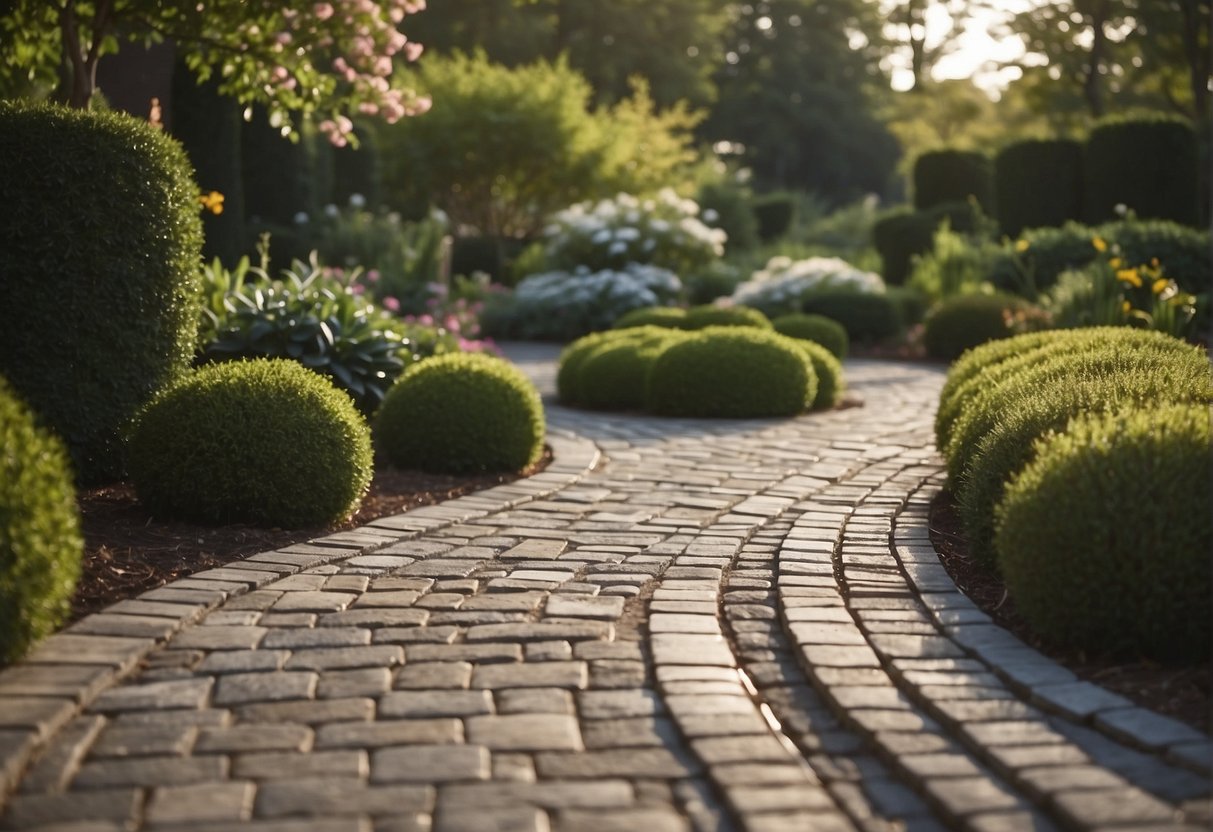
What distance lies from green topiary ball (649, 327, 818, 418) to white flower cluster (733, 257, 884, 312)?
8.16 meters

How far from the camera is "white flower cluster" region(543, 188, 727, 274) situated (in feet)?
70.4

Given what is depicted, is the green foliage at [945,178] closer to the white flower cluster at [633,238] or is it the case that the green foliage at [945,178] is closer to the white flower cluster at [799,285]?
the white flower cluster at [633,238]

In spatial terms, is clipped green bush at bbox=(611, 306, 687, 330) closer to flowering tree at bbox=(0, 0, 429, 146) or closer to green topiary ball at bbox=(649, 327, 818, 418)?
green topiary ball at bbox=(649, 327, 818, 418)

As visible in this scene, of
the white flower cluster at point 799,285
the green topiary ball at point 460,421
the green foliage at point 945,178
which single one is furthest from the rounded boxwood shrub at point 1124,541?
the green foliage at point 945,178

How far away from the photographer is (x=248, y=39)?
8.42 metres

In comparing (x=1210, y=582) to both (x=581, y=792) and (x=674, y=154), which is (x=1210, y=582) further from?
(x=674, y=154)

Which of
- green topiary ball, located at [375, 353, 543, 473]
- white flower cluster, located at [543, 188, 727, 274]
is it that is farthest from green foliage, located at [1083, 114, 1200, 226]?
green topiary ball, located at [375, 353, 543, 473]

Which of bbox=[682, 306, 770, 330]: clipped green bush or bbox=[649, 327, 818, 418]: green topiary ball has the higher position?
bbox=[682, 306, 770, 330]: clipped green bush

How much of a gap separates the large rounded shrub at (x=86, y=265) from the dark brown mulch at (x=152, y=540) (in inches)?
17.4

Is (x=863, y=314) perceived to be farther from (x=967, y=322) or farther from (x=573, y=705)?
→ (x=573, y=705)

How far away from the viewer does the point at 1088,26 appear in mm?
32500

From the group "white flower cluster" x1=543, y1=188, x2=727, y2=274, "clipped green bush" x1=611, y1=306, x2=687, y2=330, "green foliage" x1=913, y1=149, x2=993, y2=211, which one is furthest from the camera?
"green foliage" x1=913, y1=149, x2=993, y2=211

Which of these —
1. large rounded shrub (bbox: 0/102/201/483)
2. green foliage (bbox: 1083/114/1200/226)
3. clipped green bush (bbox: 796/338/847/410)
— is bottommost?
clipped green bush (bbox: 796/338/847/410)

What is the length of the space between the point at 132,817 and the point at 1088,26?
34194 millimetres
